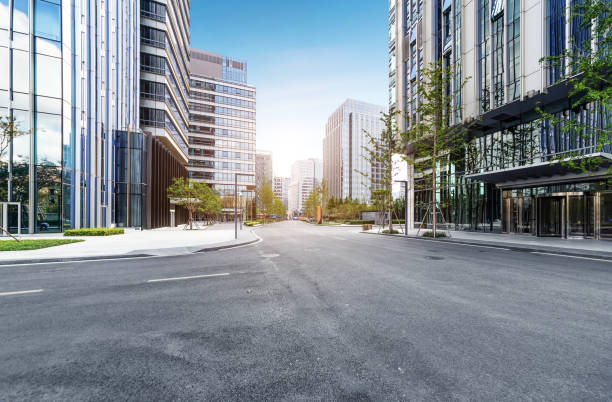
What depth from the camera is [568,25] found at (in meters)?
16.7

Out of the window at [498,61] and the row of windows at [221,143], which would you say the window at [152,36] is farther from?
the window at [498,61]

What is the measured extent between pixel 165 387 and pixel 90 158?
29.2 metres

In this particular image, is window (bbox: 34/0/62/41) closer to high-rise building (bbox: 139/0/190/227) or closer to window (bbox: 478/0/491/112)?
high-rise building (bbox: 139/0/190/227)

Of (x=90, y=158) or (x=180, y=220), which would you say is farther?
(x=180, y=220)

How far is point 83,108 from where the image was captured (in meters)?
24.1

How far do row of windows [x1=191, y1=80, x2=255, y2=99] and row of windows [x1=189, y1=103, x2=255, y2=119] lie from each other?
16.1 feet

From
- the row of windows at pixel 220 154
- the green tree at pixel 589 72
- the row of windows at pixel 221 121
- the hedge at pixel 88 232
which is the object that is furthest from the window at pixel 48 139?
the row of windows at pixel 221 121

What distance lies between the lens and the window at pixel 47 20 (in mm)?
20469

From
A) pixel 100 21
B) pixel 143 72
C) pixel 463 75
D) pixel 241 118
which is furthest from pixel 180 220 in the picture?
pixel 463 75

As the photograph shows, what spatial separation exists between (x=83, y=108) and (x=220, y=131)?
51.4 meters

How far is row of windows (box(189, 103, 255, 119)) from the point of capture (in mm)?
71625

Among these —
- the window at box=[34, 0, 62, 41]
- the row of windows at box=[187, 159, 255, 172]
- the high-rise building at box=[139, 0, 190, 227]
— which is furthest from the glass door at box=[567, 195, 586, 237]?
the row of windows at box=[187, 159, 255, 172]

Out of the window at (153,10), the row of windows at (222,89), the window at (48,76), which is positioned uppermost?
the row of windows at (222,89)

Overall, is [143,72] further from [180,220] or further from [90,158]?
[180,220]
